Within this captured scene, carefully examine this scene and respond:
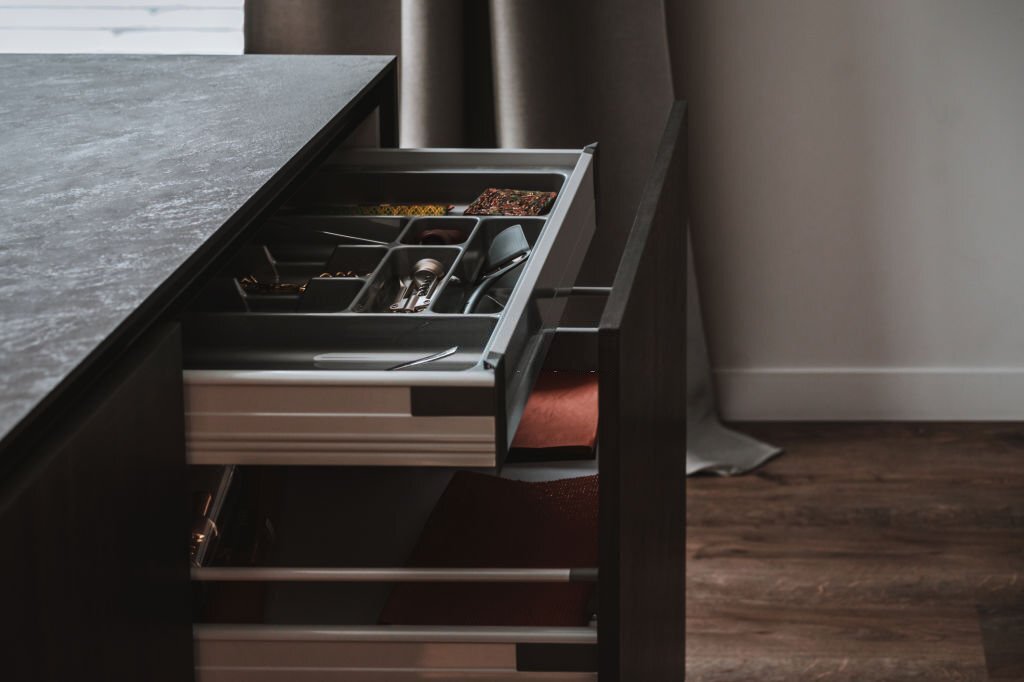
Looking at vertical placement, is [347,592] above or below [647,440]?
below

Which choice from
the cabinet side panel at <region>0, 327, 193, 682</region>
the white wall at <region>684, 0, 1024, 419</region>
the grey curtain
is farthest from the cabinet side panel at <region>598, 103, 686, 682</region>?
the white wall at <region>684, 0, 1024, 419</region>

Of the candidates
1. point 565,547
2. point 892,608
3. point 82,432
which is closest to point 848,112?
point 892,608

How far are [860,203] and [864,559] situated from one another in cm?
83

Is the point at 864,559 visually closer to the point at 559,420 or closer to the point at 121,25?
the point at 559,420

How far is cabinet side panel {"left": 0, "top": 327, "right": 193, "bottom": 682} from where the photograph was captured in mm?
622

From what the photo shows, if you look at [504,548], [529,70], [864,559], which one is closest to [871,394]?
[864,559]

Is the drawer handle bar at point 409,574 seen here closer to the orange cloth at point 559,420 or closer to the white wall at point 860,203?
the orange cloth at point 559,420

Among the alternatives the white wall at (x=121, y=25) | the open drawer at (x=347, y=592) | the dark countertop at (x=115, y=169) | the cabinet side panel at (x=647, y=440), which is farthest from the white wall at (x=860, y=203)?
the open drawer at (x=347, y=592)

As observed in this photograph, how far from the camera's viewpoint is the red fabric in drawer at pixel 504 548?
1.04 m

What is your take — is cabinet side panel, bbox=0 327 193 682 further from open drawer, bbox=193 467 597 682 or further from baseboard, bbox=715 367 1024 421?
baseboard, bbox=715 367 1024 421

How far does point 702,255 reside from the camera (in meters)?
2.64

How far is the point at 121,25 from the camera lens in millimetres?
2562

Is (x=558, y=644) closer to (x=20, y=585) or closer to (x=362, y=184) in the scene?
(x=20, y=585)

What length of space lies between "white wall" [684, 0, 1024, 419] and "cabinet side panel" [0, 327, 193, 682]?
1.91 meters
